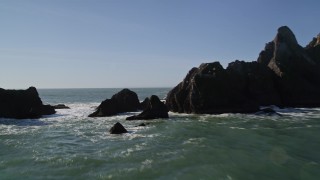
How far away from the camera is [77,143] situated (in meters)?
35.5

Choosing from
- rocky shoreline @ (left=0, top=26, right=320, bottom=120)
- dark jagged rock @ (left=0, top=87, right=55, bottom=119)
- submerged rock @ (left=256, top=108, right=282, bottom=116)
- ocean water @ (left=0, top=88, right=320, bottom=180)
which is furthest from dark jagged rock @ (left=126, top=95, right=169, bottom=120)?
dark jagged rock @ (left=0, top=87, right=55, bottom=119)

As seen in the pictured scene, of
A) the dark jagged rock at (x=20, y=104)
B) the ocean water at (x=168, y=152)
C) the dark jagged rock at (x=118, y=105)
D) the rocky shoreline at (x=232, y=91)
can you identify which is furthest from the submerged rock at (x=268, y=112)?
the dark jagged rock at (x=20, y=104)

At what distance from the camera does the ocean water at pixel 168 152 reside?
2361 centimetres

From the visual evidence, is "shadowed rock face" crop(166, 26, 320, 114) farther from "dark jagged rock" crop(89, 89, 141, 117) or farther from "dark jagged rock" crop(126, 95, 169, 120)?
"dark jagged rock" crop(89, 89, 141, 117)

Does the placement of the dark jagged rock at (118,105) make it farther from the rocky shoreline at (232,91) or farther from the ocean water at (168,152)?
the ocean water at (168,152)

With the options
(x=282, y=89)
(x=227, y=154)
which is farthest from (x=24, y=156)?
(x=282, y=89)

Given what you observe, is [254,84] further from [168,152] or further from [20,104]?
[168,152]

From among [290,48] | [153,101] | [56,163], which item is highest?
[290,48]

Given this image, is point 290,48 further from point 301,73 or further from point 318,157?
point 318,157

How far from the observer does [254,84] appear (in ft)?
231

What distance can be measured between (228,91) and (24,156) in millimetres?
42969

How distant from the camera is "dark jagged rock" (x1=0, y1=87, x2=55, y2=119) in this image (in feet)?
211

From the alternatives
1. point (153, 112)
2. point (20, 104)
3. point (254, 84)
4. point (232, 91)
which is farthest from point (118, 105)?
point (254, 84)

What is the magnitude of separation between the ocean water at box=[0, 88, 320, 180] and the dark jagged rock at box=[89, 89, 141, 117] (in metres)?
19.1
